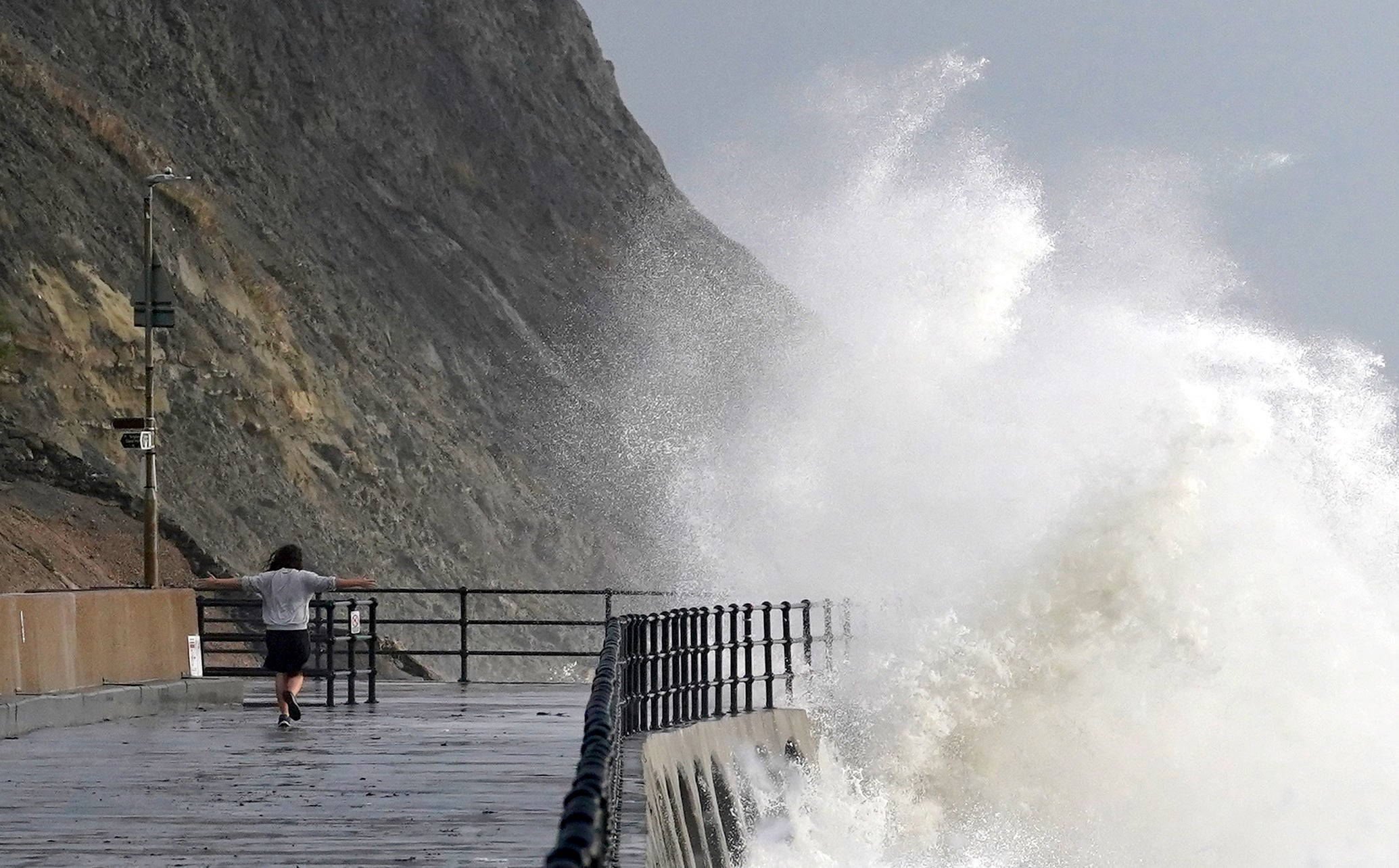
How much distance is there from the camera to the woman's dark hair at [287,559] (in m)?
16.9

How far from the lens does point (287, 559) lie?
17.0 meters

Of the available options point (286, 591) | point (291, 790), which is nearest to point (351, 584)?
point (286, 591)

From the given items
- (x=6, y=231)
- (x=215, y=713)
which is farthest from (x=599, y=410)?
(x=215, y=713)

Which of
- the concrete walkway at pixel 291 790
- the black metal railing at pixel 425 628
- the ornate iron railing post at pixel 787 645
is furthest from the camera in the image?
the black metal railing at pixel 425 628

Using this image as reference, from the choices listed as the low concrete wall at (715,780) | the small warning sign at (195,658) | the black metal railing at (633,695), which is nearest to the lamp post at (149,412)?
the small warning sign at (195,658)

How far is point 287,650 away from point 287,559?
2.39ft

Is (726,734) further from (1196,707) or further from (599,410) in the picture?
(599,410)

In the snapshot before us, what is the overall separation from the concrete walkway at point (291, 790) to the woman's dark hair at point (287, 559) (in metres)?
1.30

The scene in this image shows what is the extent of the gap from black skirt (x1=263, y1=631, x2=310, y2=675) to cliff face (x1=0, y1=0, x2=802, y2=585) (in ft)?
68.0

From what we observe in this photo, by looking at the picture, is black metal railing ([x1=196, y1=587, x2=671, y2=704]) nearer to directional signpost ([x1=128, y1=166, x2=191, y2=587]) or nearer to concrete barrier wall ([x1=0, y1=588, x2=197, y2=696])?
concrete barrier wall ([x1=0, y1=588, x2=197, y2=696])

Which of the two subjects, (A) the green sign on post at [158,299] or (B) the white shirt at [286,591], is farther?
(A) the green sign on post at [158,299]

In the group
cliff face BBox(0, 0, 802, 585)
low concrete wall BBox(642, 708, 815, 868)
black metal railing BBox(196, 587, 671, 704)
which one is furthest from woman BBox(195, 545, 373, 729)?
cliff face BBox(0, 0, 802, 585)

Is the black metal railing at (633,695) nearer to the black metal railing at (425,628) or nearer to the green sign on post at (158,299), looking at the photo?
the black metal railing at (425,628)

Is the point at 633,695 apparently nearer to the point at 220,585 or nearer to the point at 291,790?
the point at 291,790
